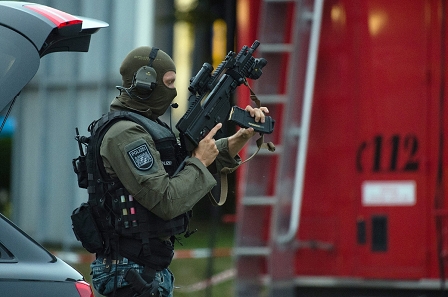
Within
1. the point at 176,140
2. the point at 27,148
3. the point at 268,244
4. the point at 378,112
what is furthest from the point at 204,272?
the point at 176,140

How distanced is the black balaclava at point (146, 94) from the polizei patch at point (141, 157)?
265 mm

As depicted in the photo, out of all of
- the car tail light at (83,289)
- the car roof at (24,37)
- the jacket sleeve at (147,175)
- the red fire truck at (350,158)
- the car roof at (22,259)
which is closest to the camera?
the car roof at (24,37)

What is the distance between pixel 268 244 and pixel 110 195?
264 cm

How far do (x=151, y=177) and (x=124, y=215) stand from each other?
202 mm

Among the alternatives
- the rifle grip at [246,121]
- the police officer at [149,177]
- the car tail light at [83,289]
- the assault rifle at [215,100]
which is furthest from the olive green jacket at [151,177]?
the car tail light at [83,289]

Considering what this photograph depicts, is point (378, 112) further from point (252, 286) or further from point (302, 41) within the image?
point (252, 286)

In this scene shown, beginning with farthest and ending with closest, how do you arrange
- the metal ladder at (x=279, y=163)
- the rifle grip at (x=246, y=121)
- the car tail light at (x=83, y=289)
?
the metal ladder at (x=279, y=163)
the rifle grip at (x=246, y=121)
the car tail light at (x=83, y=289)

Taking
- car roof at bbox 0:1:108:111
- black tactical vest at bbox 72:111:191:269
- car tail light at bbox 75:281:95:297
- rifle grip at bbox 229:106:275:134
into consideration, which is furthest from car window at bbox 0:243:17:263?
rifle grip at bbox 229:106:275:134

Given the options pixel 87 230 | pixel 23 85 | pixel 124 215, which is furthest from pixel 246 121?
pixel 23 85

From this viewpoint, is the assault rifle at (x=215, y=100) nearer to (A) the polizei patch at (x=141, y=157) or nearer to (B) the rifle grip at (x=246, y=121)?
(B) the rifle grip at (x=246, y=121)

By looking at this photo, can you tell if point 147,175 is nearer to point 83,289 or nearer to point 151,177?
point 151,177

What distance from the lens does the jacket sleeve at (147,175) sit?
125 inches

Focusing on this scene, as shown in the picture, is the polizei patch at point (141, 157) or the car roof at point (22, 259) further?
the polizei patch at point (141, 157)

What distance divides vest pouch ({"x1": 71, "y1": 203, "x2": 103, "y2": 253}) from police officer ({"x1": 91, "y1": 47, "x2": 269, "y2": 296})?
6 cm
